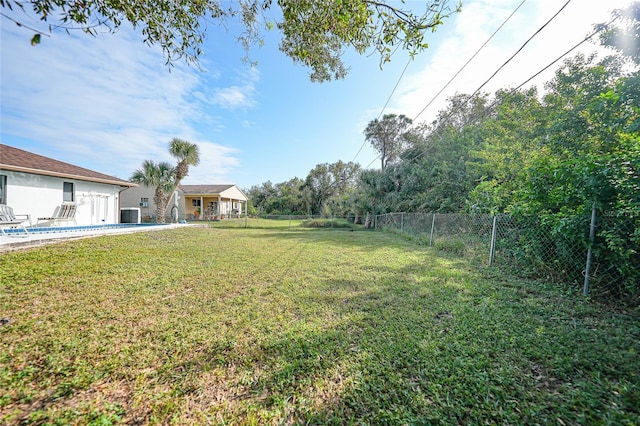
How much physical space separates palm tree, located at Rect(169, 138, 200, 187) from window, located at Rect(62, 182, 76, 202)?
20.6 feet

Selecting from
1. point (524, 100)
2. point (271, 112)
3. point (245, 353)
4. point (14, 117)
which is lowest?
point (245, 353)

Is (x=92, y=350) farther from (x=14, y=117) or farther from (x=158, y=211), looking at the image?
(x=158, y=211)

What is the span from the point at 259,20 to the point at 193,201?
967 inches

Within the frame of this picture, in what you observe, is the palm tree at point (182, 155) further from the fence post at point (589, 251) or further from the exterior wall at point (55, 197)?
the fence post at point (589, 251)

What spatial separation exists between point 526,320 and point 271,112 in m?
15.1

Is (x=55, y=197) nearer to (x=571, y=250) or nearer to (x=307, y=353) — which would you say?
(x=307, y=353)

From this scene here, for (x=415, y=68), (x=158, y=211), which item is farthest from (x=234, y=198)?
(x=415, y=68)

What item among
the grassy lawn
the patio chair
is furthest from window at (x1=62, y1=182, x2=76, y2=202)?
the grassy lawn

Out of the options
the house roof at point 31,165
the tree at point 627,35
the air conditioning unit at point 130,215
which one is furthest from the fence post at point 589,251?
the air conditioning unit at point 130,215

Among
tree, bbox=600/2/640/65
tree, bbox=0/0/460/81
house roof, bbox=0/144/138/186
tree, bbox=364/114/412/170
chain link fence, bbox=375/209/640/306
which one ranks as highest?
tree, bbox=364/114/412/170

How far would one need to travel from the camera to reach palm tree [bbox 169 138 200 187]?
15.5 meters

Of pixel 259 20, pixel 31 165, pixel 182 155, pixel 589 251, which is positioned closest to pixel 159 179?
pixel 182 155

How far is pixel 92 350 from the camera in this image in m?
2.16

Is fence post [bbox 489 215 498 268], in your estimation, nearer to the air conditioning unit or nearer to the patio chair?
the patio chair
